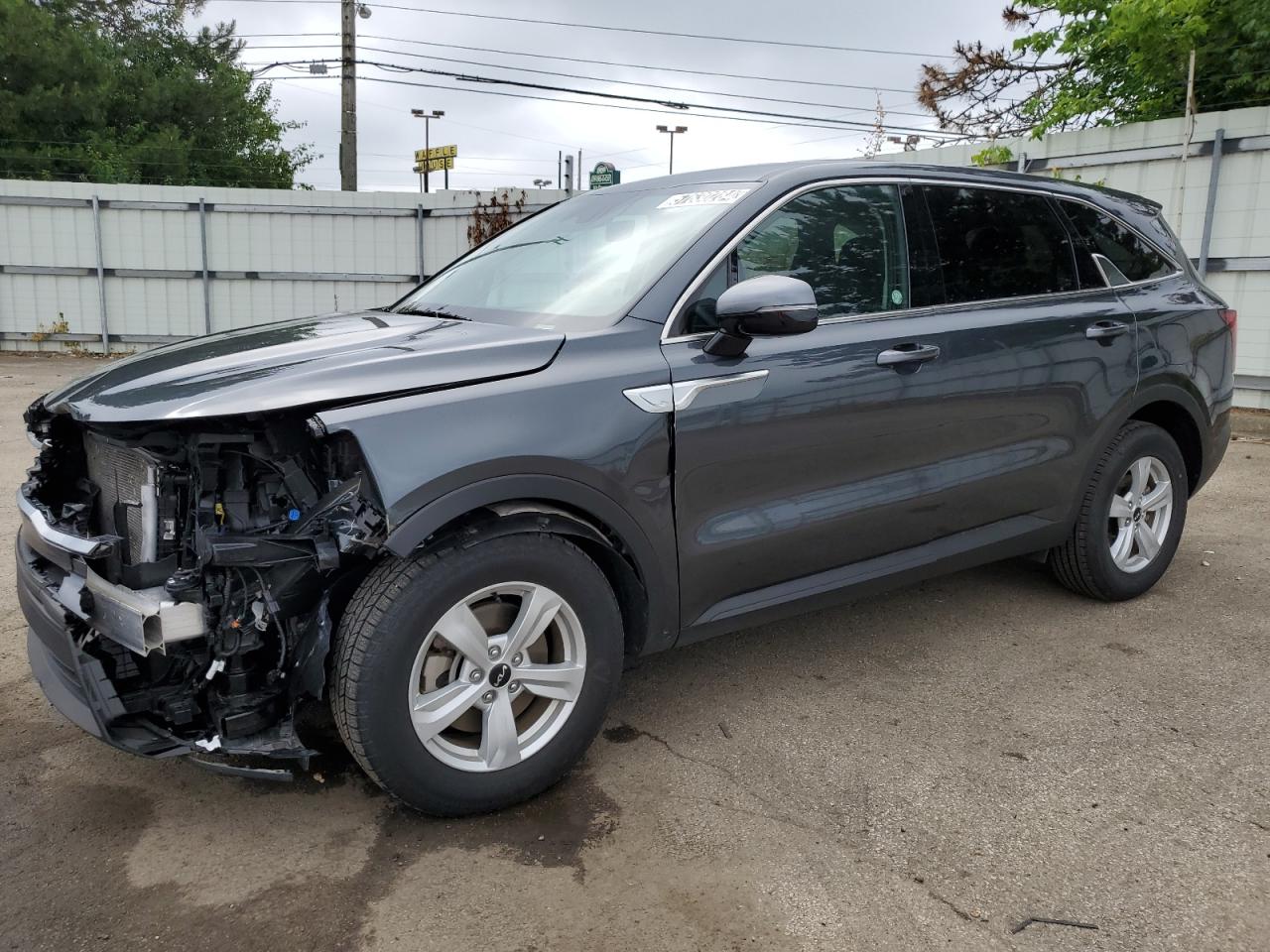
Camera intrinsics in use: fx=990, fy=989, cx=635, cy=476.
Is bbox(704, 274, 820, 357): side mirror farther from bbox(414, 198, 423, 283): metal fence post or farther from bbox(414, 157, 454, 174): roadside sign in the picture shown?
bbox(414, 157, 454, 174): roadside sign

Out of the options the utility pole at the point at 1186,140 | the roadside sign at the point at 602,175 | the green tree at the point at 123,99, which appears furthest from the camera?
the green tree at the point at 123,99

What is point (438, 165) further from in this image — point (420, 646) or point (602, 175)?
point (420, 646)

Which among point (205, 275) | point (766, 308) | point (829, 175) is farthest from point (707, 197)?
point (205, 275)

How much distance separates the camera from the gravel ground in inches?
88.5

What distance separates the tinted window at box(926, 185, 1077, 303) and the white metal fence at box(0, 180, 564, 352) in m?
11.0

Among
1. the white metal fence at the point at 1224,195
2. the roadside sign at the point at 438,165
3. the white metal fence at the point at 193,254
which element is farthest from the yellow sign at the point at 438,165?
the white metal fence at the point at 1224,195

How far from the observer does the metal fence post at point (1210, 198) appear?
29.0 ft

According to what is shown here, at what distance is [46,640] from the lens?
2.62 metres

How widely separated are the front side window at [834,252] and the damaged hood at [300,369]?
668mm

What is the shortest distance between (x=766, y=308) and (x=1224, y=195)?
8.10m

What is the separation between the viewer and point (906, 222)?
351cm

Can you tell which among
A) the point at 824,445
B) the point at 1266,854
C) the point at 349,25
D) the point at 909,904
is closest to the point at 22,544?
the point at 824,445

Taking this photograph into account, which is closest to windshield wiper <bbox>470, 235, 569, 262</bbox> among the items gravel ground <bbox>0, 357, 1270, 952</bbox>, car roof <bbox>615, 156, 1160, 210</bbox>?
car roof <bbox>615, 156, 1160, 210</bbox>

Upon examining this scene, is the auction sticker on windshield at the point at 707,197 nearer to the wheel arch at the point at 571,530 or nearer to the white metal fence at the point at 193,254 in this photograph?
the wheel arch at the point at 571,530
